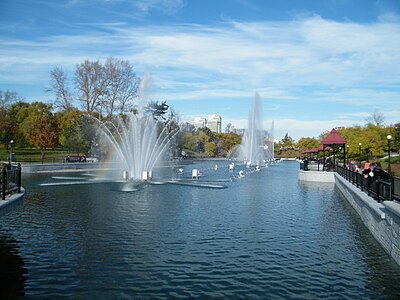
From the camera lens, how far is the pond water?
810 centimetres

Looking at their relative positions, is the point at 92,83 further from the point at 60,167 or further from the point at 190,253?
the point at 190,253

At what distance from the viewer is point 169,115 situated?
3231 inches

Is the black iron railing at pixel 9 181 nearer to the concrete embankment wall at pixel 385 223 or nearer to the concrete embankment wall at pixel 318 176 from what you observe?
the concrete embankment wall at pixel 385 223

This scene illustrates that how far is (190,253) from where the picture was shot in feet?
34.5

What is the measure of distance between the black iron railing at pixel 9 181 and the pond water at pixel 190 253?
1371 mm

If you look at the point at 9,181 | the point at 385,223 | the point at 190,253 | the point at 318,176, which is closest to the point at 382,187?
the point at 385,223

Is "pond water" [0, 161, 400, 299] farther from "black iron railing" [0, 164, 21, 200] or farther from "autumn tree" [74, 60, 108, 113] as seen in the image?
"autumn tree" [74, 60, 108, 113]

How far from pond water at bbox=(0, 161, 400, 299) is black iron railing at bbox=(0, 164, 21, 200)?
1.37 m

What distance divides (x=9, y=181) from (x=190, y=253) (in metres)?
6.01

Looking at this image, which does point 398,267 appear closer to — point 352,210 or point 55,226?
point 352,210

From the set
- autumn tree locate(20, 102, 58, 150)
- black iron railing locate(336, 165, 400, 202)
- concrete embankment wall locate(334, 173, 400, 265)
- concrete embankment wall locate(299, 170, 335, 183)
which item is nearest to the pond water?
concrete embankment wall locate(334, 173, 400, 265)

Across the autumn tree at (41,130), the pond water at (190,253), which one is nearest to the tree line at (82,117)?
the autumn tree at (41,130)

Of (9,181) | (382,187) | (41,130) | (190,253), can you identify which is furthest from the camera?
(41,130)

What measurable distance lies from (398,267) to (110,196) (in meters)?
15.2
